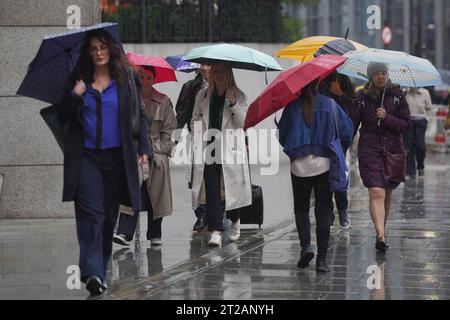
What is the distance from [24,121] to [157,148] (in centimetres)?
251

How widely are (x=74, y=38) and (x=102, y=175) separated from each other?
991mm

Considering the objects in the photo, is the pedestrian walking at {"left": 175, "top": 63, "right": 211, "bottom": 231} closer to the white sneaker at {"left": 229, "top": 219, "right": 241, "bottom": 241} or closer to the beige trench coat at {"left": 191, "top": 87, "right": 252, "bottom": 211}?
the beige trench coat at {"left": 191, "top": 87, "right": 252, "bottom": 211}

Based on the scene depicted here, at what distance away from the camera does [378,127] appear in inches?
417

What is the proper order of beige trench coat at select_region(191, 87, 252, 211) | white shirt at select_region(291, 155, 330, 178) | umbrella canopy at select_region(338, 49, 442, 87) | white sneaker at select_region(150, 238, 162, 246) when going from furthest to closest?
beige trench coat at select_region(191, 87, 252, 211) → white sneaker at select_region(150, 238, 162, 246) → umbrella canopy at select_region(338, 49, 442, 87) → white shirt at select_region(291, 155, 330, 178)

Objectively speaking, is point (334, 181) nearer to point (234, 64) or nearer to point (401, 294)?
point (401, 294)

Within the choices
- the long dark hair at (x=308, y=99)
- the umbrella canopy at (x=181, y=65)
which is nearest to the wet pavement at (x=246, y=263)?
the long dark hair at (x=308, y=99)

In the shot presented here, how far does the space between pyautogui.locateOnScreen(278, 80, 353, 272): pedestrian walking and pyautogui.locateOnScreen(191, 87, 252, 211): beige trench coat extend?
1561mm

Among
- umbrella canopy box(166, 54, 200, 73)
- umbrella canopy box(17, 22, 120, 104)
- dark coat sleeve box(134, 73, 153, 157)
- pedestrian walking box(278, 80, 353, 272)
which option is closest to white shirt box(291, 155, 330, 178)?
pedestrian walking box(278, 80, 353, 272)

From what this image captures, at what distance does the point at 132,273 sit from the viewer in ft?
30.2

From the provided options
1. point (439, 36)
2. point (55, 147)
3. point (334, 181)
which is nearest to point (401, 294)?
point (334, 181)

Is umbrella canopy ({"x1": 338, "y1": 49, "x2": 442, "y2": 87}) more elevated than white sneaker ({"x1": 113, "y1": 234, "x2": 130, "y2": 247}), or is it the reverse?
umbrella canopy ({"x1": 338, "y1": 49, "x2": 442, "y2": 87})

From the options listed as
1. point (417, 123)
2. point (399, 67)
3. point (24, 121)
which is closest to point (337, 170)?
point (399, 67)

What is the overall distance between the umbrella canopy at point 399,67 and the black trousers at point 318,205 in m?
1.37

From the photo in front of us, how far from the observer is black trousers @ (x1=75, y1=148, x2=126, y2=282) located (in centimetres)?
797
